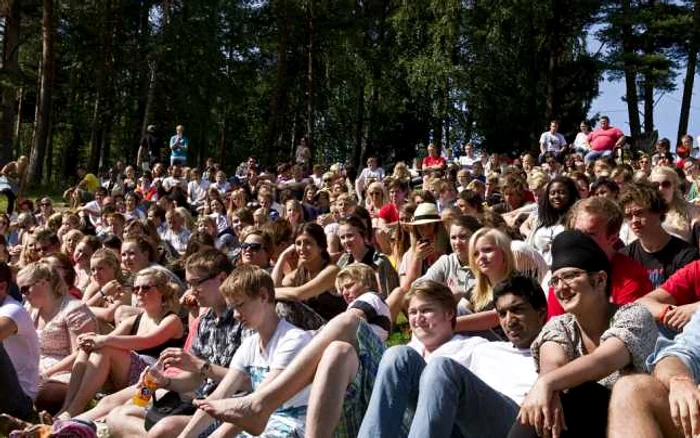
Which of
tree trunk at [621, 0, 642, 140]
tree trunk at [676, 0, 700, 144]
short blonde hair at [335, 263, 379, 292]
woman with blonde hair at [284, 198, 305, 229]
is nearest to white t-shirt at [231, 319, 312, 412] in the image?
short blonde hair at [335, 263, 379, 292]

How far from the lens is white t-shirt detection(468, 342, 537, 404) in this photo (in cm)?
446

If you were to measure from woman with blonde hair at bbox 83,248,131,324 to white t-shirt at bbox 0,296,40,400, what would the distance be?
4.48ft

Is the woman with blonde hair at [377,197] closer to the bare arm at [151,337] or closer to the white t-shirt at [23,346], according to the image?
the bare arm at [151,337]

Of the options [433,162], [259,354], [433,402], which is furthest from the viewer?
[433,162]

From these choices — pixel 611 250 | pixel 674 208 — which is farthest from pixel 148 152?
pixel 611 250

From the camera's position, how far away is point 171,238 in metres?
12.4

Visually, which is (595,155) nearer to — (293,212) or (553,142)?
(553,142)

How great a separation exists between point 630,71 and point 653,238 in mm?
26126

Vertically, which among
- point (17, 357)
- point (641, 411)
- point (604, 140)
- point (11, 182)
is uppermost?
point (604, 140)

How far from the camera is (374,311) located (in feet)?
16.5

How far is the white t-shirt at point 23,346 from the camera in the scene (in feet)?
20.0

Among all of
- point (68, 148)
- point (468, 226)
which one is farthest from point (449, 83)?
point (468, 226)

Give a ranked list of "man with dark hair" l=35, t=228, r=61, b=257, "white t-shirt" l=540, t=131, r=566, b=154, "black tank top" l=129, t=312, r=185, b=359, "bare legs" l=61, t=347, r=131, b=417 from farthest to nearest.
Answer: "white t-shirt" l=540, t=131, r=566, b=154, "man with dark hair" l=35, t=228, r=61, b=257, "black tank top" l=129, t=312, r=185, b=359, "bare legs" l=61, t=347, r=131, b=417

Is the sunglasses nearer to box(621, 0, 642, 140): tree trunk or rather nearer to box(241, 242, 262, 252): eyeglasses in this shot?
box(241, 242, 262, 252): eyeglasses
